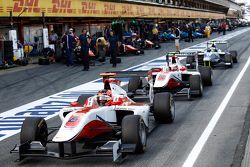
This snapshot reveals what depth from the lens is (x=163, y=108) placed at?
983 cm

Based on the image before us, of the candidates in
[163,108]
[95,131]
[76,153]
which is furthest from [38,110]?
[76,153]

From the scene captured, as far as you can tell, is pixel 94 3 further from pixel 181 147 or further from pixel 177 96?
pixel 181 147

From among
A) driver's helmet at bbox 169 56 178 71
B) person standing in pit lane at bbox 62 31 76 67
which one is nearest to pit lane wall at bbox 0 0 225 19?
person standing in pit lane at bbox 62 31 76 67

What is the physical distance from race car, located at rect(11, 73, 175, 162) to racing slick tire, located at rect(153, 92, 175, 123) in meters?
0.68

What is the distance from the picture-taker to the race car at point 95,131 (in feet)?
24.3

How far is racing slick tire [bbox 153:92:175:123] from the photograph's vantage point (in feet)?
32.1

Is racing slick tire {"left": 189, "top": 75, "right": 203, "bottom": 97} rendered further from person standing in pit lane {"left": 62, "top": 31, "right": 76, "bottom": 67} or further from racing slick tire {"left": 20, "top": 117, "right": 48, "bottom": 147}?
person standing in pit lane {"left": 62, "top": 31, "right": 76, "bottom": 67}

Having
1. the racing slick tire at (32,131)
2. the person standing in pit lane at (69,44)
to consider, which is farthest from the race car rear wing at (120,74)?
the person standing in pit lane at (69,44)

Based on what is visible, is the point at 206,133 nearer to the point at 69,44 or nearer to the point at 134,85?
the point at 134,85

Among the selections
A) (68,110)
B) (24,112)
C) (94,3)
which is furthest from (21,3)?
(68,110)

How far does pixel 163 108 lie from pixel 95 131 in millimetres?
2200

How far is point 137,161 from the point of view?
7562mm

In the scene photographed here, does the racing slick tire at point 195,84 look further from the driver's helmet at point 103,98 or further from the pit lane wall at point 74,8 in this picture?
the pit lane wall at point 74,8

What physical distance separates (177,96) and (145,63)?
13.1 metres
